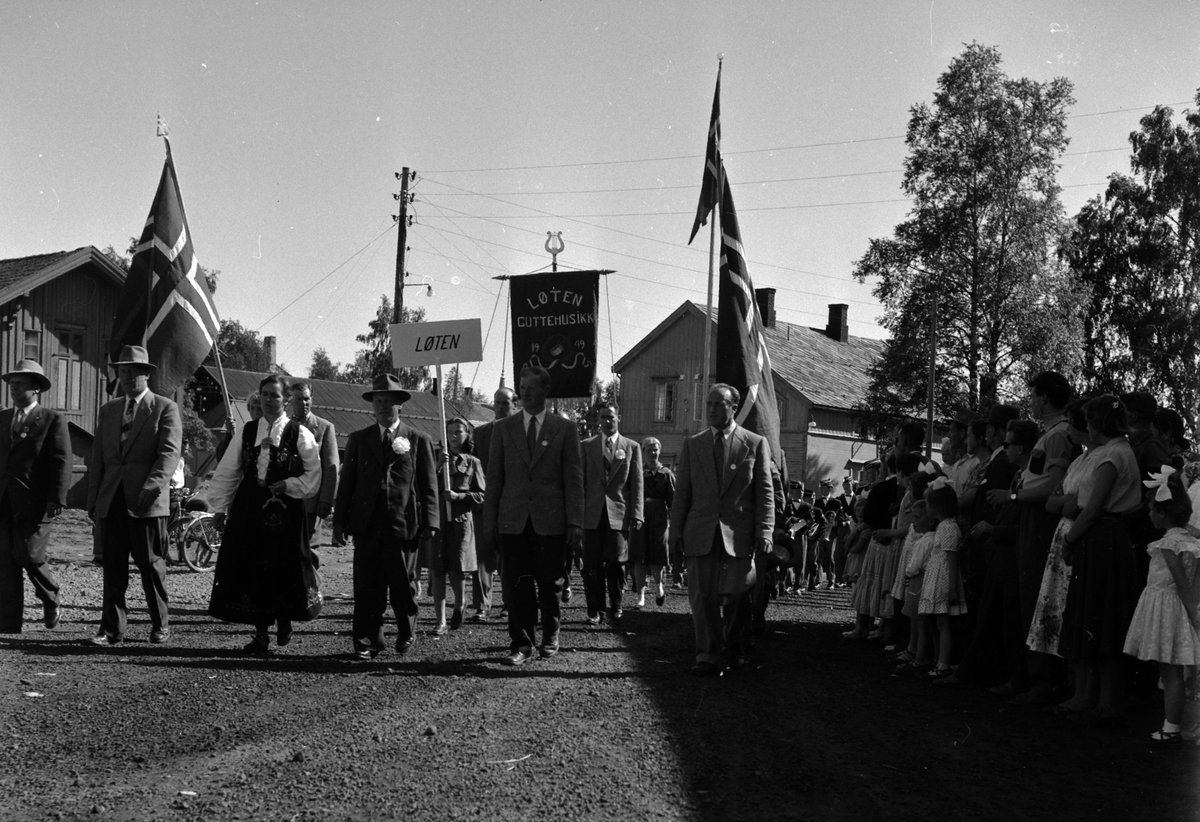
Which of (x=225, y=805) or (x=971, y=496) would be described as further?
(x=971, y=496)

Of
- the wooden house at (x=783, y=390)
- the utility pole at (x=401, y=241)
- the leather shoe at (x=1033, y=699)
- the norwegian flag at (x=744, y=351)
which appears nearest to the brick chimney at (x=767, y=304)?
the wooden house at (x=783, y=390)

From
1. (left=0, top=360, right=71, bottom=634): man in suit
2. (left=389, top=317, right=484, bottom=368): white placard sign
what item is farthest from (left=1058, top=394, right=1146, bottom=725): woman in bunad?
(left=0, top=360, right=71, bottom=634): man in suit

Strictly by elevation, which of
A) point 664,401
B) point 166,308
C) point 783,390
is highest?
point 783,390

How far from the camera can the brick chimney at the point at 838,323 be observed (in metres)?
55.1

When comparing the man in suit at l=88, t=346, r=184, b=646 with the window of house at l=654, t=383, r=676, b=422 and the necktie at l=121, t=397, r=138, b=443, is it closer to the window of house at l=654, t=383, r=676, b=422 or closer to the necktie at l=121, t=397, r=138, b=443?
the necktie at l=121, t=397, r=138, b=443

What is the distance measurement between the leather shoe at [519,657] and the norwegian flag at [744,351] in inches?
184

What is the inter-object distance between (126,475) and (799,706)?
198 inches

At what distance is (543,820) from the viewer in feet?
13.9

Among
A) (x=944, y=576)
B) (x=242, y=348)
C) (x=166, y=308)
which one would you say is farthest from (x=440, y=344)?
(x=242, y=348)

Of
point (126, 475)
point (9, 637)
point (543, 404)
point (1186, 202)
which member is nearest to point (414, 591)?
point (543, 404)

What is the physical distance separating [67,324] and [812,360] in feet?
99.3

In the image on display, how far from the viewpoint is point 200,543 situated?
51.3 ft

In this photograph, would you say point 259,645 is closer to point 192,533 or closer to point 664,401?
point 192,533

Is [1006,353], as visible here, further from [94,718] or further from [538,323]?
[94,718]
